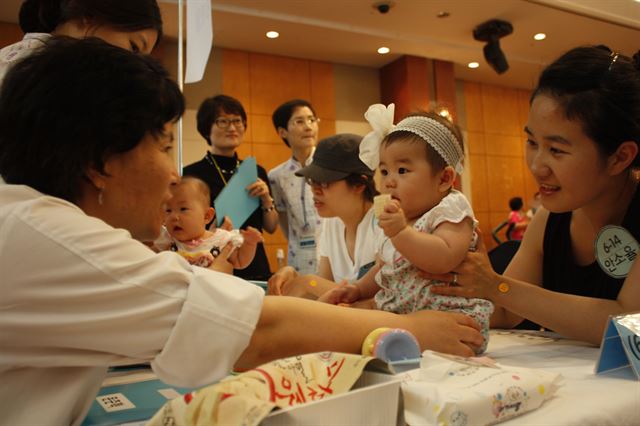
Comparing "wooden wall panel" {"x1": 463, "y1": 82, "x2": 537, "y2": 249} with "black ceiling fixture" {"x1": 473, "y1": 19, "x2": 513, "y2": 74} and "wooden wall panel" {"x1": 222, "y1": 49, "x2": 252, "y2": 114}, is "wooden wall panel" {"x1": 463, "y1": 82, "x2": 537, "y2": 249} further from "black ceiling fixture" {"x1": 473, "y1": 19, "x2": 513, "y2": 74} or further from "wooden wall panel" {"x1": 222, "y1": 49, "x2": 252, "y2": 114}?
"wooden wall panel" {"x1": 222, "y1": 49, "x2": 252, "y2": 114}

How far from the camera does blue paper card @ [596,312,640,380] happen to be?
0.91m

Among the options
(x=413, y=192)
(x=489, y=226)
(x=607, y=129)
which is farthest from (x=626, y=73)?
(x=489, y=226)

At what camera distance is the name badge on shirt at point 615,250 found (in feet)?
4.24

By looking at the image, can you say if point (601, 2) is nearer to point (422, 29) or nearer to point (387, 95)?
point (422, 29)

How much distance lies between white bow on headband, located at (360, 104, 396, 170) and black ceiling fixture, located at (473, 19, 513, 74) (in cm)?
561

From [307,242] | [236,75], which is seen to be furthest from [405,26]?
[307,242]

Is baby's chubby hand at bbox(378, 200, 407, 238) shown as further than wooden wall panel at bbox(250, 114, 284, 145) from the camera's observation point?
No

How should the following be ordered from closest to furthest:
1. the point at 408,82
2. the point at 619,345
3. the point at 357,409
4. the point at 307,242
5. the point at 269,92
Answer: the point at 357,409
the point at 619,345
the point at 307,242
the point at 269,92
the point at 408,82

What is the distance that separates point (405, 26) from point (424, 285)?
20.2ft

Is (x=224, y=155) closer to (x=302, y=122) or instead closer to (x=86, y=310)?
(x=302, y=122)

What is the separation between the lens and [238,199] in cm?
266

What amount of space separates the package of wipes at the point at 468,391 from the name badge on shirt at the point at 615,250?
0.64 meters

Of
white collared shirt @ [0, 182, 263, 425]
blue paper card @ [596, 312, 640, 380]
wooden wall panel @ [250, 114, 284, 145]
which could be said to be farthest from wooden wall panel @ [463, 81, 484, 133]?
white collared shirt @ [0, 182, 263, 425]

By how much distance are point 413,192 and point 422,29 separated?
6046 millimetres
